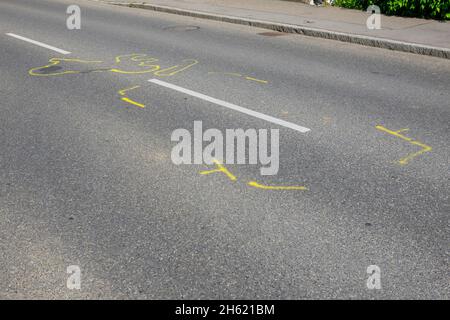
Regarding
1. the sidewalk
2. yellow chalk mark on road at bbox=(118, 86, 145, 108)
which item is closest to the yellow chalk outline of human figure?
yellow chalk mark on road at bbox=(118, 86, 145, 108)

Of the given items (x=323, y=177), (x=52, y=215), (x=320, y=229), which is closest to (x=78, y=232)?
(x=52, y=215)

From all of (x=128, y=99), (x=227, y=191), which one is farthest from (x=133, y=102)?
(x=227, y=191)

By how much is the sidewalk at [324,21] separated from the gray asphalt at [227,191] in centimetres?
131

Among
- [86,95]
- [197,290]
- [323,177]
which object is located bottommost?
[197,290]

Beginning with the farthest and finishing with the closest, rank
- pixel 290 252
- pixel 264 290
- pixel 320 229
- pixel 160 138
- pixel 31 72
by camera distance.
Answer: pixel 31 72
pixel 160 138
pixel 320 229
pixel 290 252
pixel 264 290

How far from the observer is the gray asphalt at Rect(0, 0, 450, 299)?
3918 mm

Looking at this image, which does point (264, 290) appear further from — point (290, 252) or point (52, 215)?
point (52, 215)

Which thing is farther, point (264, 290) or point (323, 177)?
point (323, 177)

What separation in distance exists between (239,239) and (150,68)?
20.5ft

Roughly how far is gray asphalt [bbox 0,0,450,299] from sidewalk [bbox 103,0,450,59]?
1.31m

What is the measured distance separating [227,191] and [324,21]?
936 centimetres

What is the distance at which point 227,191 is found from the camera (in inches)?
205

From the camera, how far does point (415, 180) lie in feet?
17.3

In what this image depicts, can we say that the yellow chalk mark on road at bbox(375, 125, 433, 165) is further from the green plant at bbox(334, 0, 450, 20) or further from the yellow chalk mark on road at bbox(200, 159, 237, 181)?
the green plant at bbox(334, 0, 450, 20)
